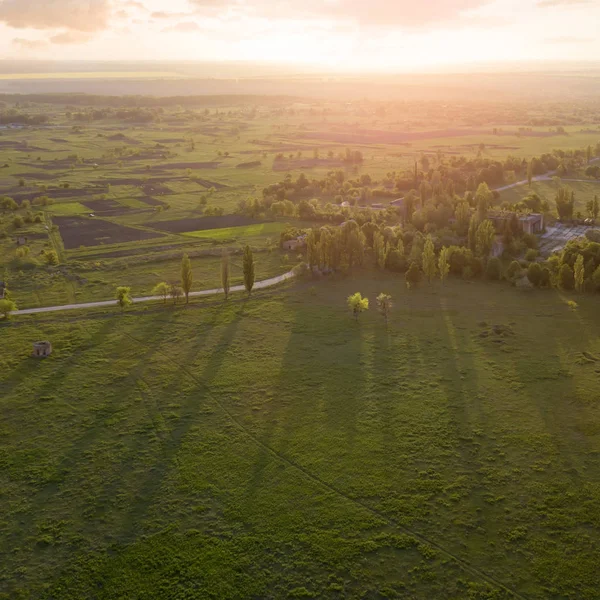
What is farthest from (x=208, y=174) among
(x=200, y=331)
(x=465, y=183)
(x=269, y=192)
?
(x=200, y=331)

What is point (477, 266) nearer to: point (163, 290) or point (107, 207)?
point (163, 290)

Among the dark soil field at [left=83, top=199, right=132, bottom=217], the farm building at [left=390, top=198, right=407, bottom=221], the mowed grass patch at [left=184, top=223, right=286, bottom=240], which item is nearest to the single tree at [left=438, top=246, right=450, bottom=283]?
the mowed grass patch at [left=184, top=223, right=286, bottom=240]

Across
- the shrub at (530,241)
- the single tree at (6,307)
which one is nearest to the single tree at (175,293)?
the single tree at (6,307)

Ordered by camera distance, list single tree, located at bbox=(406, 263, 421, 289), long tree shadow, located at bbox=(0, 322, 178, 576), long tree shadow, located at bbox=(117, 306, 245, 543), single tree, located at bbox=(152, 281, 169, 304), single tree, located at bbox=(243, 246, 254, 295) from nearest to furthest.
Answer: long tree shadow, located at bbox=(0, 322, 178, 576) → long tree shadow, located at bbox=(117, 306, 245, 543) → single tree, located at bbox=(152, 281, 169, 304) → single tree, located at bbox=(243, 246, 254, 295) → single tree, located at bbox=(406, 263, 421, 289)

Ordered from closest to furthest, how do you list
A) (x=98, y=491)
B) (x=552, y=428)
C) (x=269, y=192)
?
1. (x=98, y=491)
2. (x=552, y=428)
3. (x=269, y=192)

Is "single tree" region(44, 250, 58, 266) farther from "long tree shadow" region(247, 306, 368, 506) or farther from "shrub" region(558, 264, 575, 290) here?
"shrub" region(558, 264, 575, 290)

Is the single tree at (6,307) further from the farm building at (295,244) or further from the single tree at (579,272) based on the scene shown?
the single tree at (579,272)

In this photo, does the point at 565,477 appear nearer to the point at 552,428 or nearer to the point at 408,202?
the point at 552,428
